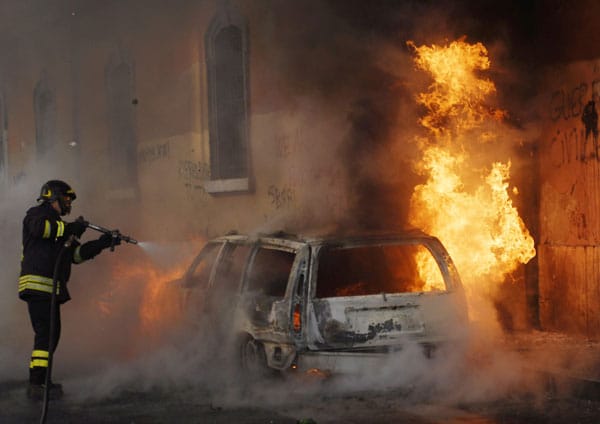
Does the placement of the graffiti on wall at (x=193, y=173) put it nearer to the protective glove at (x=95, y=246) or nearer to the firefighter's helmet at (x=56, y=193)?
the firefighter's helmet at (x=56, y=193)

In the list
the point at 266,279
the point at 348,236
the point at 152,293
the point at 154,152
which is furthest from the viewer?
the point at 154,152

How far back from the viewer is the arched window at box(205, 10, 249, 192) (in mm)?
16375

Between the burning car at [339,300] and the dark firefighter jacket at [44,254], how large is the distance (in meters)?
1.54

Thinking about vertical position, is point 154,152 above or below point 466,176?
above

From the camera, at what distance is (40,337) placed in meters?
9.14

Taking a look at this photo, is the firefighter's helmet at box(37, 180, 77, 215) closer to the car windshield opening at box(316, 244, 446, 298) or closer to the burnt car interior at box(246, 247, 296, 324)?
the burnt car interior at box(246, 247, 296, 324)

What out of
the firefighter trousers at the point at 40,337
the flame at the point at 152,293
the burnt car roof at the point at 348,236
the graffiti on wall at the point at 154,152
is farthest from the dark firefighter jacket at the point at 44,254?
the graffiti on wall at the point at 154,152

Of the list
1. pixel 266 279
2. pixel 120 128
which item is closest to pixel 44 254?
pixel 266 279

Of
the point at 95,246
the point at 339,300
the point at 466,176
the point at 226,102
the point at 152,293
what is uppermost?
the point at 226,102

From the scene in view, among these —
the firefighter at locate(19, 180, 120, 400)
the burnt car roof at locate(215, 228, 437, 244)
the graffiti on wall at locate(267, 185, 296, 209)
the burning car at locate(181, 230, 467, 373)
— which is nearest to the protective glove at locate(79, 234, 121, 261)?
the firefighter at locate(19, 180, 120, 400)

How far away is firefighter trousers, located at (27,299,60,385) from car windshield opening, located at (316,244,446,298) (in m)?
2.56

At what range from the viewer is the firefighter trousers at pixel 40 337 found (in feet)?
29.7

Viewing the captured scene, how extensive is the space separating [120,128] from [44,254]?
38.8 feet

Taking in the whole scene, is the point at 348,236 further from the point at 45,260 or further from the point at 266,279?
the point at 45,260
